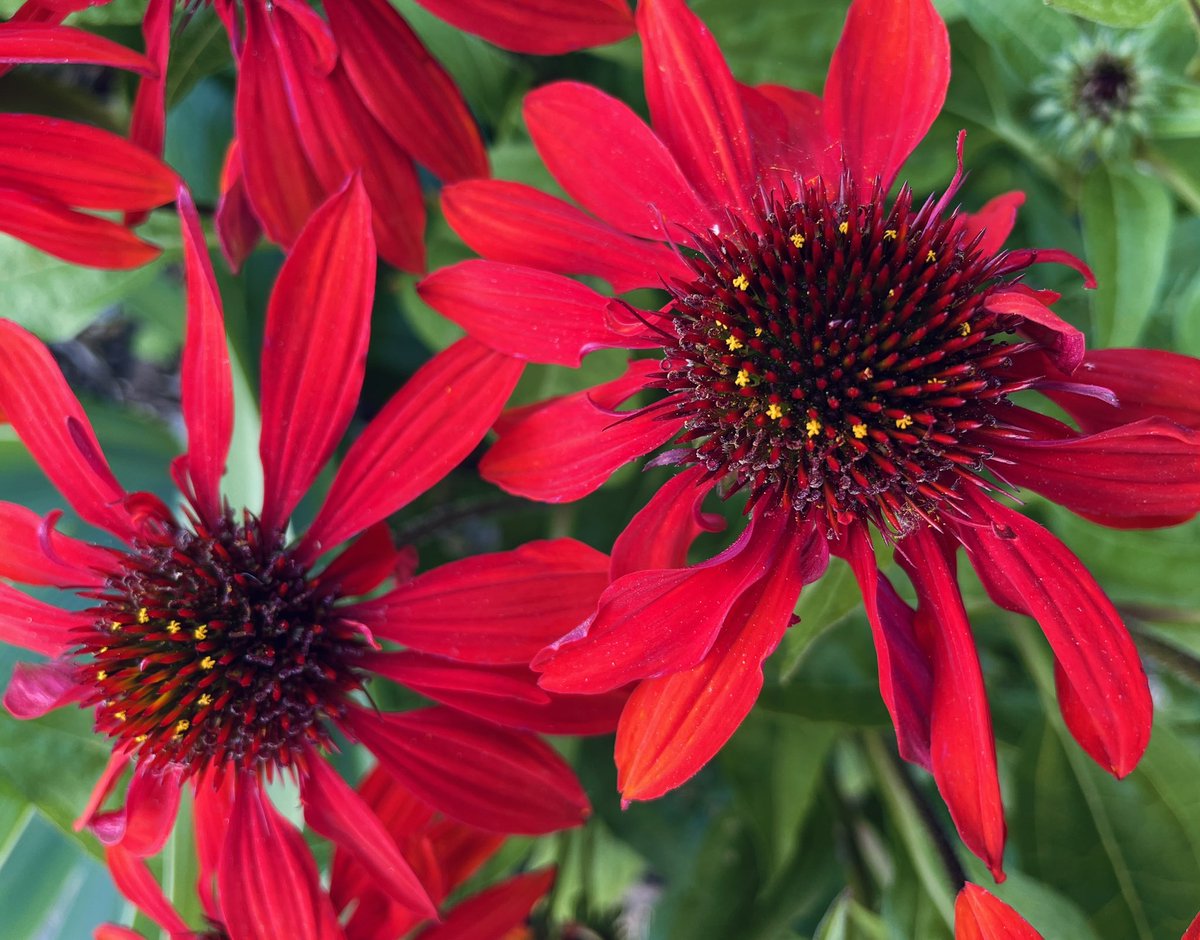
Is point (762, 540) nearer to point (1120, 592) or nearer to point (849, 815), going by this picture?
point (1120, 592)

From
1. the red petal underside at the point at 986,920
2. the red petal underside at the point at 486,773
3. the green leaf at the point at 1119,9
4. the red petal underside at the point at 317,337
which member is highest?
the green leaf at the point at 1119,9

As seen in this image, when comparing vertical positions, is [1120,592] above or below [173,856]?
above

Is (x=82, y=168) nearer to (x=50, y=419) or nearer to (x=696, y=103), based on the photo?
(x=50, y=419)

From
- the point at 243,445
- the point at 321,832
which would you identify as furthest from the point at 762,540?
the point at 243,445

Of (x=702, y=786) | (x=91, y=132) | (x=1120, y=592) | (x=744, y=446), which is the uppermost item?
(x=91, y=132)

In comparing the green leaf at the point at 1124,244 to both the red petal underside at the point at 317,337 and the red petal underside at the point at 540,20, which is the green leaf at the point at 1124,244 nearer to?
the red petal underside at the point at 540,20

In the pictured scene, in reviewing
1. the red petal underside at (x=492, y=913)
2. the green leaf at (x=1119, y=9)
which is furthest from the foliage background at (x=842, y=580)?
the red petal underside at (x=492, y=913)

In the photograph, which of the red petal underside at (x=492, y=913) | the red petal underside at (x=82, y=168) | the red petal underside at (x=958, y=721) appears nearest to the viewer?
the red petal underside at (x=958, y=721)

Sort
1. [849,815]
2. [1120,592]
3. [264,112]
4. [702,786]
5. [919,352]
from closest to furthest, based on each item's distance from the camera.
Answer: [919,352]
[264,112]
[1120,592]
[849,815]
[702,786]
